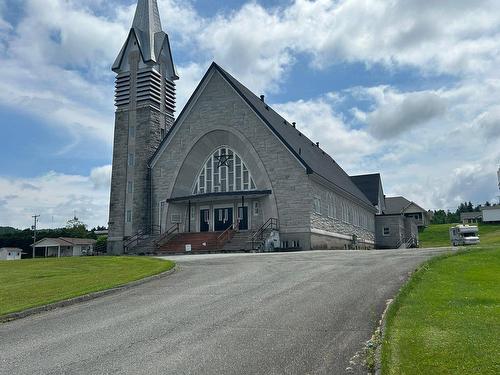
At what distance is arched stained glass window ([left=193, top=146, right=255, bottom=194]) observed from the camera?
121ft

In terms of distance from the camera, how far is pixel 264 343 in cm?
749

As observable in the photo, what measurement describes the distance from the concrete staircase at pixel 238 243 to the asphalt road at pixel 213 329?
16.4 meters

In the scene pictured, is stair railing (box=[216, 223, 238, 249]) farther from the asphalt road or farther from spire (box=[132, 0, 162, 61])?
the asphalt road

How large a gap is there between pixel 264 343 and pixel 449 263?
10.5 m

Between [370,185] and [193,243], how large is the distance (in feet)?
111

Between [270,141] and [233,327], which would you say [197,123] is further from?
[233,327]

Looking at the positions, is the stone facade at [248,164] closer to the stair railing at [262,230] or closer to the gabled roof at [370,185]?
the stair railing at [262,230]

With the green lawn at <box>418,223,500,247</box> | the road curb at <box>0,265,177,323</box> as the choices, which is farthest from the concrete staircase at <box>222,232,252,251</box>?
the green lawn at <box>418,223,500,247</box>

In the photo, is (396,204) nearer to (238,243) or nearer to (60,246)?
(60,246)

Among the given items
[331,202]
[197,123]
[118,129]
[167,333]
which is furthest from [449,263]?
[118,129]

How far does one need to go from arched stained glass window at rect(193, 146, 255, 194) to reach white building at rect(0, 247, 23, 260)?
3594 cm

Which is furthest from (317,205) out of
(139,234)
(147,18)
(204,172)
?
(147,18)

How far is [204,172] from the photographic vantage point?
128 ft

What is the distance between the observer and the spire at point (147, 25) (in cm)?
4162
